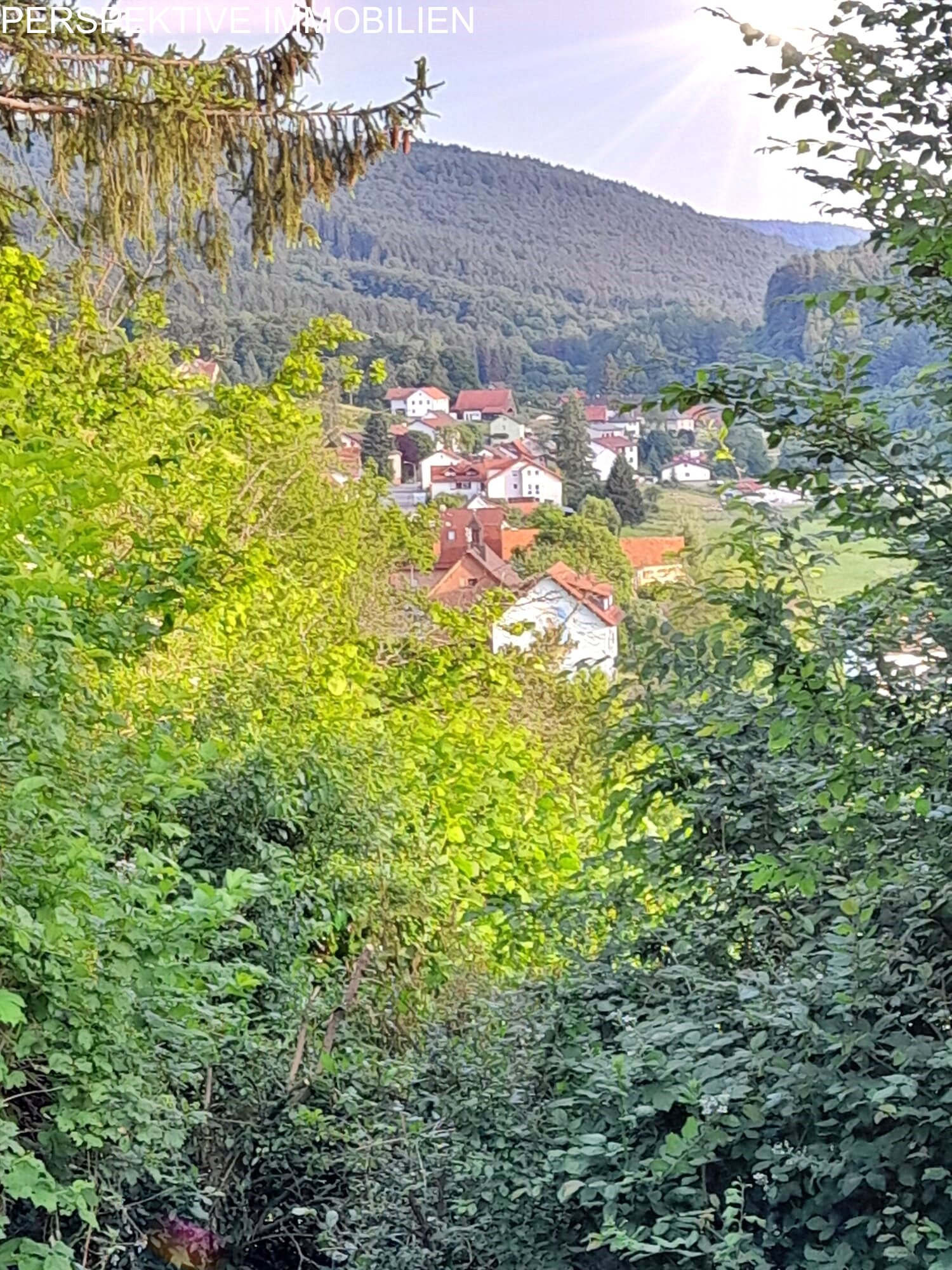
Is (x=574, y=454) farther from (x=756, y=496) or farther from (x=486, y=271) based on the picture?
(x=756, y=496)

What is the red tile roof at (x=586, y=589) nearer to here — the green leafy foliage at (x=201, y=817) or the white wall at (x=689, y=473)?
the green leafy foliage at (x=201, y=817)

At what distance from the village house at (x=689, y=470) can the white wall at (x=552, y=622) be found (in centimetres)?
199

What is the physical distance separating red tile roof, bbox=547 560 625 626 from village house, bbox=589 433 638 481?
2.24 ft

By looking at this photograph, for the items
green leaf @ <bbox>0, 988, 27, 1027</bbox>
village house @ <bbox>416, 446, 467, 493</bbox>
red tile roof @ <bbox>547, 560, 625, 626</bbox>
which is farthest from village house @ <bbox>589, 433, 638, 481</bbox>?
green leaf @ <bbox>0, 988, 27, 1027</bbox>

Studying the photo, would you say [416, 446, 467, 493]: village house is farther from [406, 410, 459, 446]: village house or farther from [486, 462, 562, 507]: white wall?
[486, 462, 562, 507]: white wall

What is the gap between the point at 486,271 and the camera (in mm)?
14828

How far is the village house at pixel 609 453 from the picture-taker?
6654mm

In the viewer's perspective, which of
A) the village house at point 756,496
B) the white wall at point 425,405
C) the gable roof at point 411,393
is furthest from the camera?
the white wall at point 425,405

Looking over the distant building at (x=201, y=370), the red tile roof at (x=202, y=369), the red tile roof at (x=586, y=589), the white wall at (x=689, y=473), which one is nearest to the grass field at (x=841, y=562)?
the white wall at (x=689, y=473)

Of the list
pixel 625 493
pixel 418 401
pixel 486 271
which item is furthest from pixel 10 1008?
pixel 486 271

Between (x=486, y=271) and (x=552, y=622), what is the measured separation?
9683 mm

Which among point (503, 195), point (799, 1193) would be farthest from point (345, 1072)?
point (503, 195)

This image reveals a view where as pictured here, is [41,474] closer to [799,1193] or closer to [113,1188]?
[113,1188]

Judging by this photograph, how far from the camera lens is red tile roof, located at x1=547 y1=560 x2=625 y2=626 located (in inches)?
231
